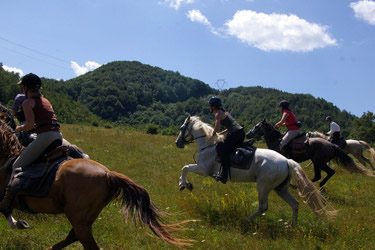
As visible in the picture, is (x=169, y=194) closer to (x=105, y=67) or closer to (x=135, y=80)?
(x=135, y=80)

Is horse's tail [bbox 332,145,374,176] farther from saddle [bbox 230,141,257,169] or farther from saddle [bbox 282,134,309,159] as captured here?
saddle [bbox 230,141,257,169]

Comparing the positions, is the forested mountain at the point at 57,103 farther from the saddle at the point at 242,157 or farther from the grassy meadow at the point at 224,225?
the saddle at the point at 242,157

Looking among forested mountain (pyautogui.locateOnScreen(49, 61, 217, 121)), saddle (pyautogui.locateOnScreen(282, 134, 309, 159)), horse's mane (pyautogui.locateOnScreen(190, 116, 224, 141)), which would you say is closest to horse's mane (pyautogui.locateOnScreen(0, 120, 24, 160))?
horse's mane (pyautogui.locateOnScreen(190, 116, 224, 141))

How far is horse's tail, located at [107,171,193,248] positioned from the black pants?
3.26 meters

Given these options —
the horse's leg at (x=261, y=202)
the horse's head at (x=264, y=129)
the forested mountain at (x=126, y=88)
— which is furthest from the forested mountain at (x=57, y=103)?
the horse's leg at (x=261, y=202)

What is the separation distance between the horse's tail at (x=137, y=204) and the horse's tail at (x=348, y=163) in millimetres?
7894

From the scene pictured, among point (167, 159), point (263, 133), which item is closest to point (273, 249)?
point (263, 133)

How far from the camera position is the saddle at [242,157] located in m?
6.99

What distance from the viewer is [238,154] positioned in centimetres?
711

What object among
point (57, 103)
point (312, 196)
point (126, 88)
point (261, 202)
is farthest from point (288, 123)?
point (126, 88)

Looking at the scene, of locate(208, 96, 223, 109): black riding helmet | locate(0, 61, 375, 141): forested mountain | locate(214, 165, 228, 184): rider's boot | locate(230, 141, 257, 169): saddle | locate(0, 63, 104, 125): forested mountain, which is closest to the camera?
locate(230, 141, 257, 169): saddle

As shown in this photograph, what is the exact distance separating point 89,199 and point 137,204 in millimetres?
664

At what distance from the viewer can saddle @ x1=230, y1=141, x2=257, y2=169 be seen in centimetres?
699

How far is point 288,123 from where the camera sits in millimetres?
Result: 10016
